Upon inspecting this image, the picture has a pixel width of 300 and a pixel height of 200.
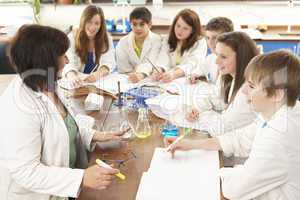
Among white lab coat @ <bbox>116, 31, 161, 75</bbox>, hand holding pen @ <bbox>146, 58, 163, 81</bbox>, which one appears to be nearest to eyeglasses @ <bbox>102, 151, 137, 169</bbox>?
hand holding pen @ <bbox>146, 58, 163, 81</bbox>

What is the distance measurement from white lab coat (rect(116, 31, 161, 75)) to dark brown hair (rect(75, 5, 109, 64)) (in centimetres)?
17

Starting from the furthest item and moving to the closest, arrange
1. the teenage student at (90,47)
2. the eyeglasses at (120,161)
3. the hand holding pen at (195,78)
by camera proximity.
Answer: the teenage student at (90,47) < the hand holding pen at (195,78) < the eyeglasses at (120,161)

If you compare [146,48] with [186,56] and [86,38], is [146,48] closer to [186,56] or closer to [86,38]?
[186,56]

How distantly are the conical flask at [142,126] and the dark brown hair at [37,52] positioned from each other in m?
0.54

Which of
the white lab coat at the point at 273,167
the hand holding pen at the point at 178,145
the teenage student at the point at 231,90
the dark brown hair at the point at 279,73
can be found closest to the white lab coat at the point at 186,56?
the teenage student at the point at 231,90

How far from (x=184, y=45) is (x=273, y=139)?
5.74 ft

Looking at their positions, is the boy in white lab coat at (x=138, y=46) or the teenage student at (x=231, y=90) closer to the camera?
the teenage student at (x=231, y=90)

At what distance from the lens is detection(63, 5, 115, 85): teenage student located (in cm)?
279

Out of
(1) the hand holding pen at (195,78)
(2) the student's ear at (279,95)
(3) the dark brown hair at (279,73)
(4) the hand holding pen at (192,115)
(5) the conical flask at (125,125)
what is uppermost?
(3) the dark brown hair at (279,73)

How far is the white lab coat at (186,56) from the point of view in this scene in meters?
2.82

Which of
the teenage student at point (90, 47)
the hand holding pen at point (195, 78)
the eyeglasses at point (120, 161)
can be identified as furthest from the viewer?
the teenage student at point (90, 47)

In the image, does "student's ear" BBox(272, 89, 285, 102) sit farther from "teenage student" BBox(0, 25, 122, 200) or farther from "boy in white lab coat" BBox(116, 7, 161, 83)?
"boy in white lab coat" BBox(116, 7, 161, 83)

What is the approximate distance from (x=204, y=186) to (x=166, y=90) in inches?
39.3

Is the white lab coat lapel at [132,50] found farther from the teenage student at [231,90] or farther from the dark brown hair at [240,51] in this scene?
the dark brown hair at [240,51]
